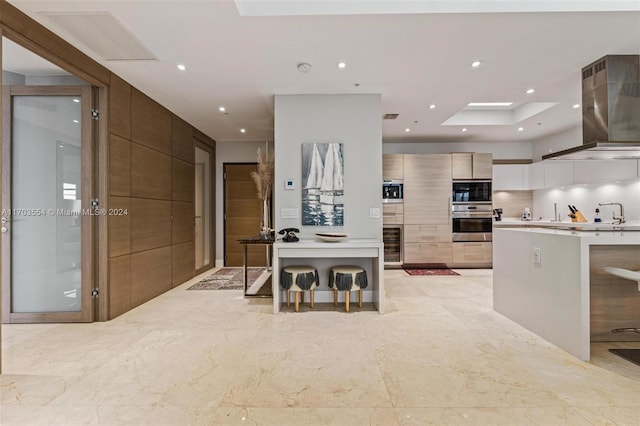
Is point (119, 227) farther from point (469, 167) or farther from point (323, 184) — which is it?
point (469, 167)

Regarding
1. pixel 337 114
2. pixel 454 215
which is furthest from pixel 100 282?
pixel 454 215

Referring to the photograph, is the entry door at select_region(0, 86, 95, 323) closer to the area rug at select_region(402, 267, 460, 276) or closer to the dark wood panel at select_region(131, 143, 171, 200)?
the dark wood panel at select_region(131, 143, 171, 200)

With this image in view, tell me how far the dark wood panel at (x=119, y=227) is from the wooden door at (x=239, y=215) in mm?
2834

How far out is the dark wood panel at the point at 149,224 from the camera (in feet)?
12.2

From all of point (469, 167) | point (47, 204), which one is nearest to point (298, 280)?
point (47, 204)

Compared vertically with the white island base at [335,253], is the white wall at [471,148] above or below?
above

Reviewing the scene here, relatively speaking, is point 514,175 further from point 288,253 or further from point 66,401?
point 66,401

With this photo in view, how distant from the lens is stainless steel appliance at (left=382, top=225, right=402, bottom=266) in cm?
612

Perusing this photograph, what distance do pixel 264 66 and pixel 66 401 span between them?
313 centimetres

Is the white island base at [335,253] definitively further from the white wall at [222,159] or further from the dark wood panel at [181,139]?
the white wall at [222,159]

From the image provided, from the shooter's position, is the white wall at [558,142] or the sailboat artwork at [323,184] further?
the white wall at [558,142]

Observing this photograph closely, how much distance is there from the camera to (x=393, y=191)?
6.07 m

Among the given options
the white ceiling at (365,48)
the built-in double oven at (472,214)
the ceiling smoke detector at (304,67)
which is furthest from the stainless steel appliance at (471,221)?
the ceiling smoke detector at (304,67)

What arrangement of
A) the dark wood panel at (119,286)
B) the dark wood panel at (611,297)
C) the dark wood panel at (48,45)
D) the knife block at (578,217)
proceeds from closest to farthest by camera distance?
the dark wood panel at (48,45) → the dark wood panel at (611,297) → the dark wood panel at (119,286) → the knife block at (578,217)
